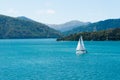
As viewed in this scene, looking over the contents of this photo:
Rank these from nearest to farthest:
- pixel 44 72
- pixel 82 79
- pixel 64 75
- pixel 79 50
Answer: pixel 82 79
pixel 64 75
pixel 44 72
pixel 79 50

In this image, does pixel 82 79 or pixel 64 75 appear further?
pixel 64 75

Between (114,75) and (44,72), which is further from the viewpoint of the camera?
(44,72)

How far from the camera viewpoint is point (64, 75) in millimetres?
77812

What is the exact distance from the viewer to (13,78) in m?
75.0

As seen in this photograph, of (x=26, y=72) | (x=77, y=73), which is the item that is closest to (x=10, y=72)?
(x=26, y=72)

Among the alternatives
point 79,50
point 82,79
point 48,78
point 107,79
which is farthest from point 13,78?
point 79,50

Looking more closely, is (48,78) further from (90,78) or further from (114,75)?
(114,75)

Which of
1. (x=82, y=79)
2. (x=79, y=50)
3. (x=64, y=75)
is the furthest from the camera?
(x=79, y=50)

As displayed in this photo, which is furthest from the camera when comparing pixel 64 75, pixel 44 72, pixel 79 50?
pixel 79 50

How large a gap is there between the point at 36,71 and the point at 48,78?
1208 centimetres

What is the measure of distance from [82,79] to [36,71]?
16647 mm

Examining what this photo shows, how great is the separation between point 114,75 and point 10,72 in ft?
80.3

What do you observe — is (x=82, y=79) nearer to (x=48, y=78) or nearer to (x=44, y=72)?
(x=48, y=78)

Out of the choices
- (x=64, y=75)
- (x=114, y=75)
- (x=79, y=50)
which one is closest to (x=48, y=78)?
(x=64, y=75)
